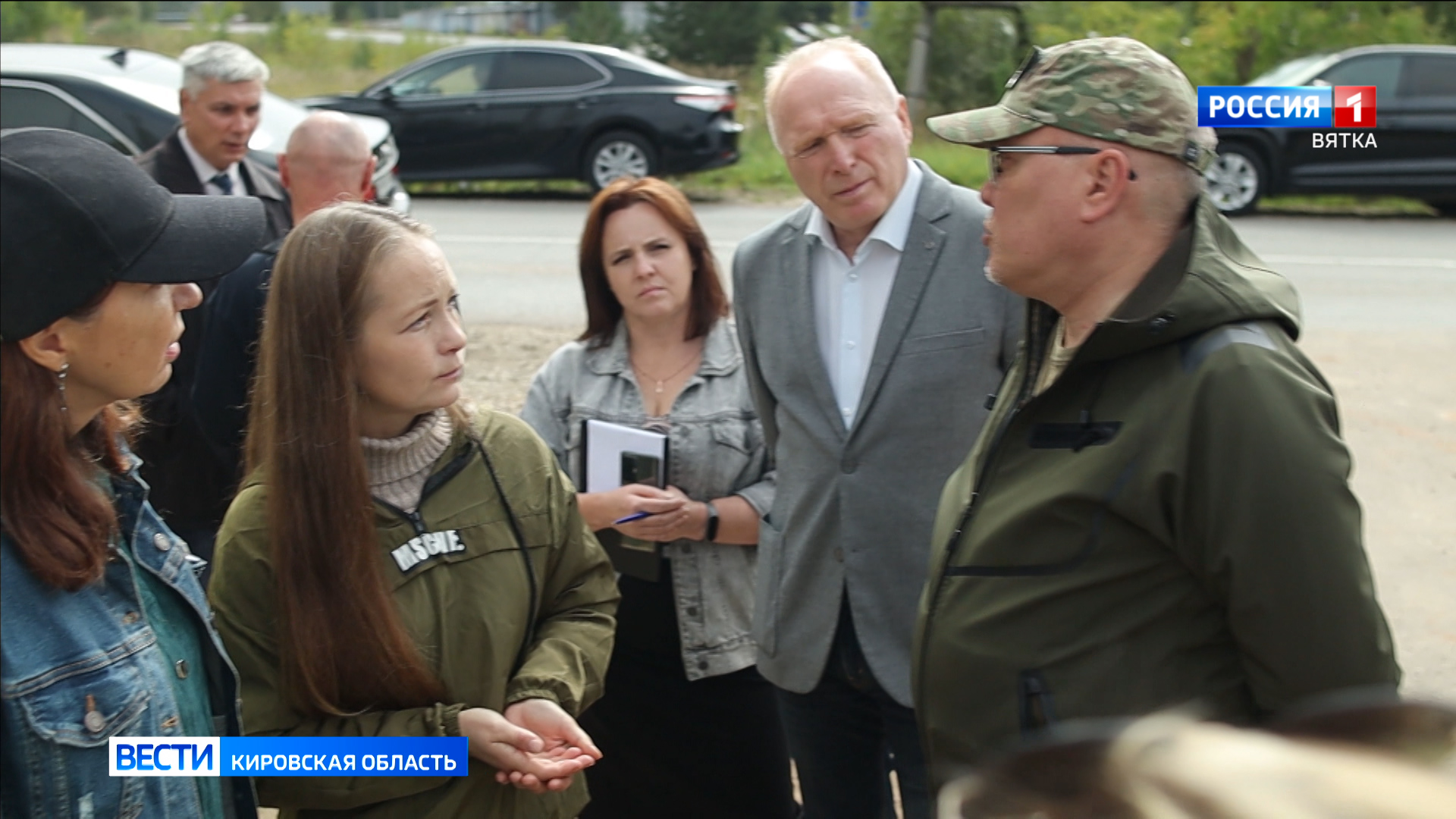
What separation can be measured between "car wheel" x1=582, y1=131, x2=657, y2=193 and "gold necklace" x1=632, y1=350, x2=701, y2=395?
1098cm

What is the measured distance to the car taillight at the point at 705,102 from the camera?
14.1 meters

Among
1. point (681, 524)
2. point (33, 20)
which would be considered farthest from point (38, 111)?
point (33, 20)

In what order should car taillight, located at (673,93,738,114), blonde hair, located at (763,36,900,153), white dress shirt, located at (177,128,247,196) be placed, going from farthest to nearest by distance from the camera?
car taillight, located at (673,93,738,114) < white dress shirt, located at (177,128,247,196) < blonde hair, located at (763,36,900,153)

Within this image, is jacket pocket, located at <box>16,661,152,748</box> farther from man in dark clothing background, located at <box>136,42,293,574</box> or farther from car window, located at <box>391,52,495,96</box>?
car window, located at <box>391,52,495,96</box>

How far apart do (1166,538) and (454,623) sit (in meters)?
1.22

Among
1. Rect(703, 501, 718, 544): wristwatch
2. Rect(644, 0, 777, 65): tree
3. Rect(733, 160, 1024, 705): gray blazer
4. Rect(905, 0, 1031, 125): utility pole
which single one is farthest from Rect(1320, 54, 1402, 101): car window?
Rect(644, 0, 777, 65): tree

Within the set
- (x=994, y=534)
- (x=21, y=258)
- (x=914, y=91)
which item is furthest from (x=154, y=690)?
(x=914, y=91)

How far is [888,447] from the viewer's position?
9.55 ft

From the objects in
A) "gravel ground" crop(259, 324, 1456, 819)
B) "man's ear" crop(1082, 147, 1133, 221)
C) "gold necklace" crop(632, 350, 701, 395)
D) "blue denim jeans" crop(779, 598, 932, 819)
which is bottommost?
"gravel ground" crop(259, 324, 1456, 819)

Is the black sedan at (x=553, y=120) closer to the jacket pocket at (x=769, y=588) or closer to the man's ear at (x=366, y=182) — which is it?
the man's ear at (x=366, y=182)

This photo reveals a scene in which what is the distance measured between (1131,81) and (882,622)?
4.39 feet

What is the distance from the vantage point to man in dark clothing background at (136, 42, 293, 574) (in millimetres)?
3887

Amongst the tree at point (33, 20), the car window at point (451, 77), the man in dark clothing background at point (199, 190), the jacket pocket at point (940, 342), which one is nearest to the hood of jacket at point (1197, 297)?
the jacket pocket at point (940, 342)

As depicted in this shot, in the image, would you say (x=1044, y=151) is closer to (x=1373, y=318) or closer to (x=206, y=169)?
(x=206, y=169)
